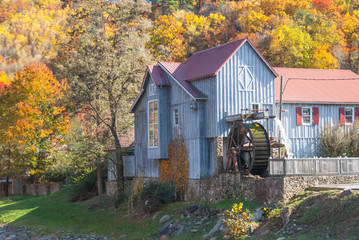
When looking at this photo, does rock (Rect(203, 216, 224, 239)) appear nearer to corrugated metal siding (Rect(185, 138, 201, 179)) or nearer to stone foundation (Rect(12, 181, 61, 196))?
corrugated metal siding (Rect(185, 138, 201, 179))

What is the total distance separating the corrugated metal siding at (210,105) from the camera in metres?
29.2

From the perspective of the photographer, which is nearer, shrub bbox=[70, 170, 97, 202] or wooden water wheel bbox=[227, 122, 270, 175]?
wooden water wheel bbox=[227, 122, 270, 175]

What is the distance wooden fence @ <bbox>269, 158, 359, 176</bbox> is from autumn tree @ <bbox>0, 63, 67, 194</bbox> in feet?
78.0

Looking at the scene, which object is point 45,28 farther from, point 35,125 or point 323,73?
point 323,73

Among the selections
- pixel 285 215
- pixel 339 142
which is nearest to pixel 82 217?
pixel 285 215

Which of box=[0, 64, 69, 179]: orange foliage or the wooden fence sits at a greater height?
box=[0, 64, 69, 179]: orange foliage

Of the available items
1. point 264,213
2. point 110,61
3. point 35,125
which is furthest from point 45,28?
point 264,213

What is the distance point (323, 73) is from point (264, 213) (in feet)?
60.4

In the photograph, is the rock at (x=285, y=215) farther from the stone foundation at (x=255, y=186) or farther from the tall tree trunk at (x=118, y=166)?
the tall tree trunk at (x=118, y=166)

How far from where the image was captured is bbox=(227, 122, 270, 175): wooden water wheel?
27.4m

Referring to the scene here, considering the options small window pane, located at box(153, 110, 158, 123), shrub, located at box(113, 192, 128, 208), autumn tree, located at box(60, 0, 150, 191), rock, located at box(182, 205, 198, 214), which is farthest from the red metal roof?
shrub, located at box(113, 192, 128, 208)

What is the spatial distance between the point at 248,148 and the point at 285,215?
688 cm

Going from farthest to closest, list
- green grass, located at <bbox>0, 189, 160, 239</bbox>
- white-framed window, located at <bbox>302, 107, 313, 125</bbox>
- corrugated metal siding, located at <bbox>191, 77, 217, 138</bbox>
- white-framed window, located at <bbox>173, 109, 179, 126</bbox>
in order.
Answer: white-framed window, located at <bbox>302, 107, 313, 125</bbox>
white-framed window, located at <bbox>173, 109, 179, 126</bbox>
green grass, located at <bbox>0, 189, 160, 239</bbox>
corrugated metal siding, located at <bbox>191, 77, 217, 138</bbox>

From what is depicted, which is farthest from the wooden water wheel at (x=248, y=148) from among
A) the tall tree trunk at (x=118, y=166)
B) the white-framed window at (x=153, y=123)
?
the tall tree trunk at (x=118, y=166)
